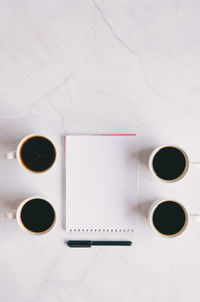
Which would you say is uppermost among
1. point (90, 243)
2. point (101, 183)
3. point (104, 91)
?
point (104, 91)

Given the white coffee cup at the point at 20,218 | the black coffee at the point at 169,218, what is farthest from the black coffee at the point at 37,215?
the black coffee at the point at 169,218

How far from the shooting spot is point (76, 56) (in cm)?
68

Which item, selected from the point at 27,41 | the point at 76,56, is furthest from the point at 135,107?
the point at 27,41

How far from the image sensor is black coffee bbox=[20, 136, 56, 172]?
647mm

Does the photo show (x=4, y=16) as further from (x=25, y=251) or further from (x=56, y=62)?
(x=25, y=251)

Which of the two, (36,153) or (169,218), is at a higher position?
(36,153)

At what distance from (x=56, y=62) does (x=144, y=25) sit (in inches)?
10.2

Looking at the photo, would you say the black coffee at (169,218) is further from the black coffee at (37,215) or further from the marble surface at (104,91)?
the black coffee at (37,215)

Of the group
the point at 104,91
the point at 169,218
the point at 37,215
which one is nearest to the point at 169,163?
the point at 169,218

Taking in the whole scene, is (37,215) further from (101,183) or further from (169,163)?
(169,163)

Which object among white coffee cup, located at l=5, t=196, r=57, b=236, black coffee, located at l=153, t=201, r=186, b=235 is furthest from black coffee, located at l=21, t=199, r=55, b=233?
black coffee, located at l=153, t=201, r=186, b=235

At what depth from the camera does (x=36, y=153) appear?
2.14 ft

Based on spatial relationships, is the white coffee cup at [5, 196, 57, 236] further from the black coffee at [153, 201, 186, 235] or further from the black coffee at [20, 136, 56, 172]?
the black coffee at [153, 201, 186, 235]

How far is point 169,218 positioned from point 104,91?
0.38m
